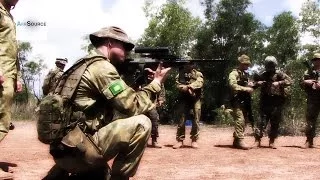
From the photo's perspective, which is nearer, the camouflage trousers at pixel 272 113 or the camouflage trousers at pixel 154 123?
the camouflage trousers at pixel 154 123

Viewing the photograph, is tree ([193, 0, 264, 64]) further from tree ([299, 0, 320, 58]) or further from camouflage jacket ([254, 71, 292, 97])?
camouflage jacket ([254, 71, 292, 97])

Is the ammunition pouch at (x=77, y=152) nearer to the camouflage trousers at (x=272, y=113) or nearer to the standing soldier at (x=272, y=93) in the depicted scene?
the standing soldier at (x=272, y=93)

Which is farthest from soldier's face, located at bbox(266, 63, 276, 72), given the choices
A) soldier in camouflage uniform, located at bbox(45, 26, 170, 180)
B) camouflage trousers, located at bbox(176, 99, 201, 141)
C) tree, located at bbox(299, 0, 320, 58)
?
tree, located at bbox(299, 0, 320, 58)

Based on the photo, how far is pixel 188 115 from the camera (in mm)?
10195

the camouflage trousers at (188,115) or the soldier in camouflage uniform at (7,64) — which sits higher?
the soldier in camouflage uniform at (7,64)

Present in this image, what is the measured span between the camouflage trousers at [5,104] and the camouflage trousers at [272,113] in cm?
649

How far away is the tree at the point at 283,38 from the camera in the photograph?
46406mm

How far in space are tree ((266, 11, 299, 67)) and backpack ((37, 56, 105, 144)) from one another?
42959 millimetres

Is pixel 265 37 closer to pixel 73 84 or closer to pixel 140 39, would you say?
pixel 140 39

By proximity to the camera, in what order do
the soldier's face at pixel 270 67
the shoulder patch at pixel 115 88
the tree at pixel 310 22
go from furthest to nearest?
the tree at pixel 310 22
the soldier's face at pixel 270 67
the shoulder patch at pixel 115 88

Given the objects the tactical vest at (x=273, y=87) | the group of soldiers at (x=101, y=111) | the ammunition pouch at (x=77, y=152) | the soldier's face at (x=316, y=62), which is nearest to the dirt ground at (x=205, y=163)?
the tactical vest at (x=273, y=87)

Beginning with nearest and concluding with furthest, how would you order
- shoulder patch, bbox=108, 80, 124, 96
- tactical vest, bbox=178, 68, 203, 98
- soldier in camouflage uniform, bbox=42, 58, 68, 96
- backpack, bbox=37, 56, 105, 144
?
backpack, bbox=37, 56, 105, 144 → shoulder patch, bbox=108, 80, 124, 96 → tactical vest, bbox=178, 68, 203, 98 → soldier in camouflage uniform, bbox=42, 58, 68, 96

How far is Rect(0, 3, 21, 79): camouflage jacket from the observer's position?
5.14 metres

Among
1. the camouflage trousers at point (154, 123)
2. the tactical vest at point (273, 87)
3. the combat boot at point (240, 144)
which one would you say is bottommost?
the combat boot at point (240, 144)
